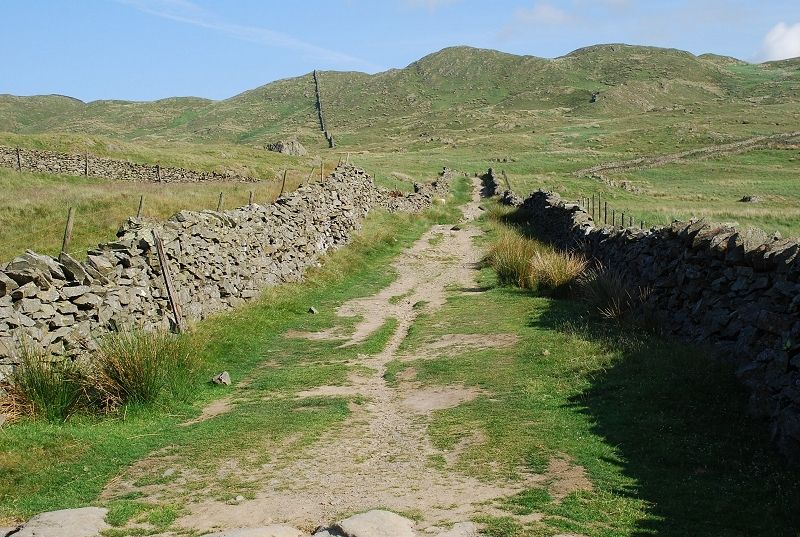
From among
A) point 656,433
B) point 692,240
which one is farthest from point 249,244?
point 656,433

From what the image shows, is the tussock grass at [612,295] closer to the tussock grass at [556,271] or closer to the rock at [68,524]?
the tussock grass at [556,271]

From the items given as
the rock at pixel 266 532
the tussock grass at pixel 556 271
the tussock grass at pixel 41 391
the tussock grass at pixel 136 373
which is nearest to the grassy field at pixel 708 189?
the tussock grass at pixel 556 271

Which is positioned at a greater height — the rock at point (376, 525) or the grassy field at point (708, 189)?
the grassy field at point (708, 189)

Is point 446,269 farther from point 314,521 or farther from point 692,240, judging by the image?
point 314,521

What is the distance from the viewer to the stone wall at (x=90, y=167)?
3891cm

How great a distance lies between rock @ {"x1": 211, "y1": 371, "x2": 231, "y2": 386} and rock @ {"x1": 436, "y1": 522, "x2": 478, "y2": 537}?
662 cm

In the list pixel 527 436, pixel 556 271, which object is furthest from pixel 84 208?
pixel 527 436

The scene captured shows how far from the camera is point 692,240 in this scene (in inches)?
493

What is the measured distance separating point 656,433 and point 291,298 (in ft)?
38.7

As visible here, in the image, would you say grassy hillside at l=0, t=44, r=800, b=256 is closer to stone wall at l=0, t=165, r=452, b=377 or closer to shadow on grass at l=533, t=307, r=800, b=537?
stone wall at l=0, t=165, r=452, b=377

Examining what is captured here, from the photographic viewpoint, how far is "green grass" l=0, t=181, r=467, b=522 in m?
7.43

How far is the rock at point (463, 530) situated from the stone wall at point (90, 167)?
37.8m

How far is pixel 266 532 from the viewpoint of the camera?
557cm

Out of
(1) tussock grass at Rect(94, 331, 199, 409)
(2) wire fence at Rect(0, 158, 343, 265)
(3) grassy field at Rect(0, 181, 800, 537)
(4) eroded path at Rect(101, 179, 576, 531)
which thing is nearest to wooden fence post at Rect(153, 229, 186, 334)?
(3) grassy field at Rect(0, 181, 800, 537)
